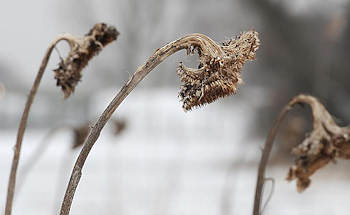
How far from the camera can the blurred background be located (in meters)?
3.53

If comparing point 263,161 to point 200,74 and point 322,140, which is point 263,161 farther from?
point 200,74

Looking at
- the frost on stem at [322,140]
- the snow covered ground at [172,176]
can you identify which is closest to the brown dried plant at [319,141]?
the frost on stem at [322,140]

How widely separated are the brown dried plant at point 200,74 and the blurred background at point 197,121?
0.39 ft

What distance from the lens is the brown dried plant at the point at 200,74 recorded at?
69 cm

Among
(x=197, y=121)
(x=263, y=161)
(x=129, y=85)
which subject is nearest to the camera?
(x=129, y=85)

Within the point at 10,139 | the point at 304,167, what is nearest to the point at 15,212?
the point at 304,167

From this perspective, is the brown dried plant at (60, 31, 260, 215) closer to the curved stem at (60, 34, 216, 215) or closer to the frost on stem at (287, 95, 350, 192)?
the curved stem at (60, 34, 216, 215)

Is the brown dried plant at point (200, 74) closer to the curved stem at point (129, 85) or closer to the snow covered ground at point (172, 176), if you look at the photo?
the curved stem at point (129, 85)

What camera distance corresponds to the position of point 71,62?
39.2 inches

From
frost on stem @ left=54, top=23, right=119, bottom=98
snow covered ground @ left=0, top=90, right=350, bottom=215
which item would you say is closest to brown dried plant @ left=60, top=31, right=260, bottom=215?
frost on stem @ left=54, top=23, right=119, bottom=98

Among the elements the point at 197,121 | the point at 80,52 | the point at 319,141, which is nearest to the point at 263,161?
the point at 319,141

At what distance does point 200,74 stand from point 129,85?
0.09 metres

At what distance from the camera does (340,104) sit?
5.21 m

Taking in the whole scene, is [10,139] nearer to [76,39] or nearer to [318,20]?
[318,20]
